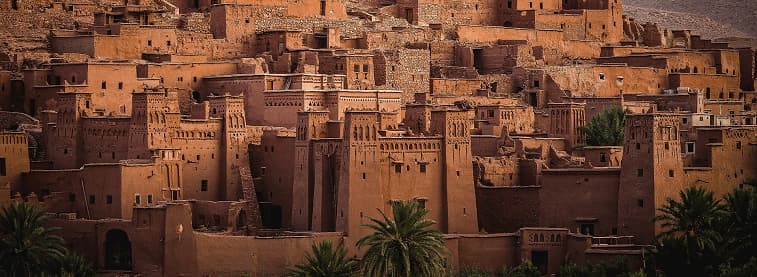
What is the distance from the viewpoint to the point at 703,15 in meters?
89.9

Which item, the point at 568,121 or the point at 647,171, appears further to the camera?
the point at 568,121

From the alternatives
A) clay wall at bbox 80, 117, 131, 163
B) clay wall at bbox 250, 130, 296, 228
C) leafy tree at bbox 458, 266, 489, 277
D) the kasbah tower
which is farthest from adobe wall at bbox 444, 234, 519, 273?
clay wall at bbox 80, 117, 131, 163

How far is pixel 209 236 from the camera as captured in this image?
5119 centimetres

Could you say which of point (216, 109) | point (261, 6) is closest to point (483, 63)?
point (261, 6)

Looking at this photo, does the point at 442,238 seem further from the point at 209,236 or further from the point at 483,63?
the point at 483,63

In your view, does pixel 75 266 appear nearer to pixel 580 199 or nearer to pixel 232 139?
pixel 232 139

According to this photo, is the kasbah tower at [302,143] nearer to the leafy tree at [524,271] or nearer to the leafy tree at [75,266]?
the leafy tree at [524,271]

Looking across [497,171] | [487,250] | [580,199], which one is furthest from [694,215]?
A: [497,171]

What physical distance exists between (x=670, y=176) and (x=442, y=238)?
18.1 feet

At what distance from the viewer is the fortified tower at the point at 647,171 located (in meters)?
51.3

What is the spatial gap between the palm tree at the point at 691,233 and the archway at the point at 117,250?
1194 cm

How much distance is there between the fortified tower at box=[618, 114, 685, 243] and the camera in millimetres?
51344

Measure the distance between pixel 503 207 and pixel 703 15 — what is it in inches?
1463

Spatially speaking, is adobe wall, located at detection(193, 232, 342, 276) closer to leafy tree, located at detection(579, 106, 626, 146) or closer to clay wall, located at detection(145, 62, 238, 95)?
clay wall, located at detection(145, 62, 238, 95)
